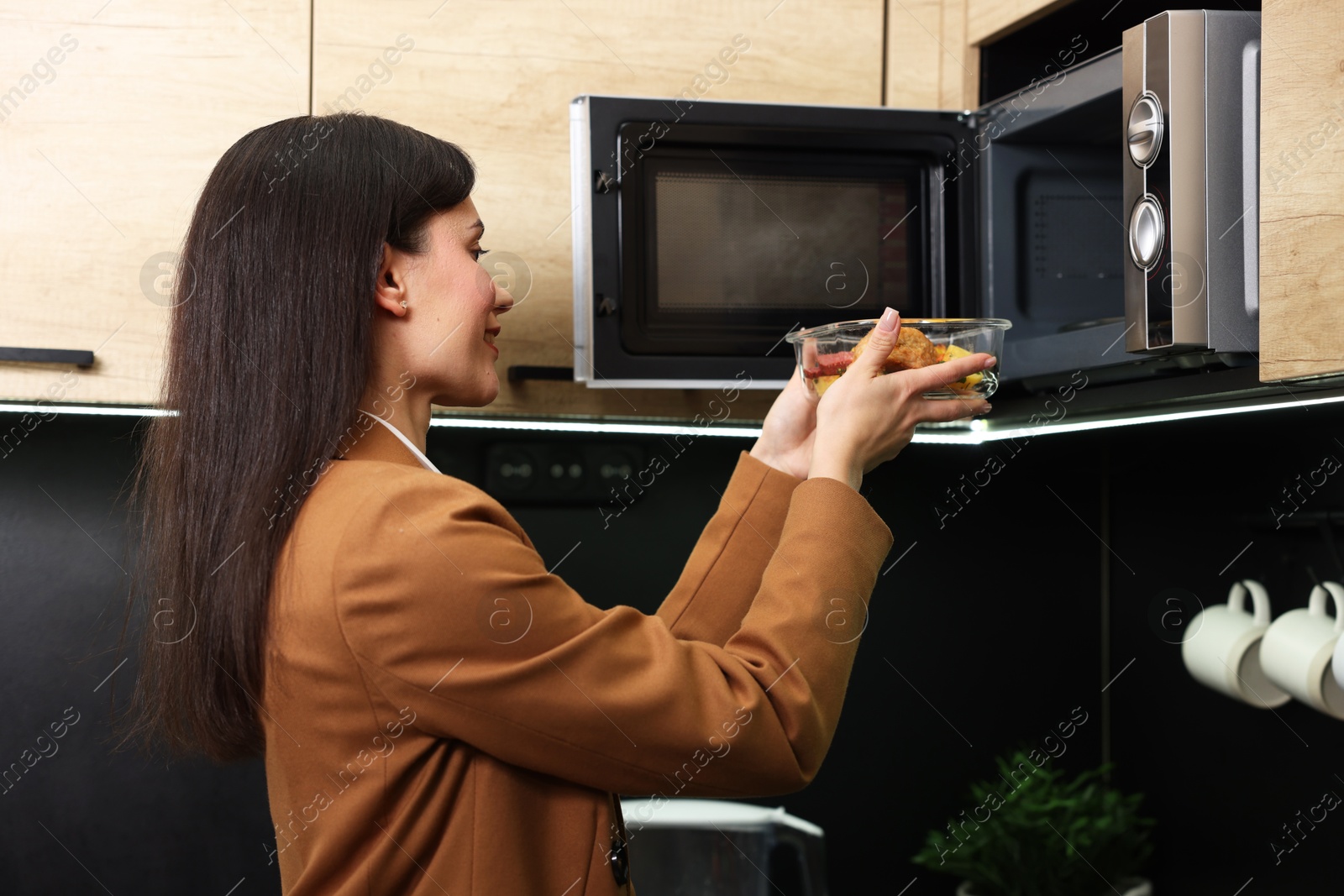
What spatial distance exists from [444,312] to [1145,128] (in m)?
0.52

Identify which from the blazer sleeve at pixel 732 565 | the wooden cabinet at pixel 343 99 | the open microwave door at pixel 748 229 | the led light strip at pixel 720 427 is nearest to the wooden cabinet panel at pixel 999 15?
the wooden cabinet at pixel 343 99

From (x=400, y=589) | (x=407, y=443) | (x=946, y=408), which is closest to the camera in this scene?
(x=400, y=589)

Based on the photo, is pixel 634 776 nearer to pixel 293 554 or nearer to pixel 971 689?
pixel 293 554

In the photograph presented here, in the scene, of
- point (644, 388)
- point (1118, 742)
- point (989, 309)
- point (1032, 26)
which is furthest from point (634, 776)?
point (1118, 742)

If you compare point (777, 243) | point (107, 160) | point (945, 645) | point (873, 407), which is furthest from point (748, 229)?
point (945, 645)

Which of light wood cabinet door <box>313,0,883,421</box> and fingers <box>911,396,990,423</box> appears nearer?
fingers <box>911,396,990,423</box>

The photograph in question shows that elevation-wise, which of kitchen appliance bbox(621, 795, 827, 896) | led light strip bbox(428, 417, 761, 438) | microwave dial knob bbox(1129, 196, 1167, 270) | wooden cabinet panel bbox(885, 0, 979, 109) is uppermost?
wooden cabinet panel bbox(885, 0, 979, 109)

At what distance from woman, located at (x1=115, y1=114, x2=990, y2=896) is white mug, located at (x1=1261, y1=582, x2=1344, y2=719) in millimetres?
546

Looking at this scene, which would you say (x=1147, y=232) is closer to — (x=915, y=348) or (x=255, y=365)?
(x=915, y=348)

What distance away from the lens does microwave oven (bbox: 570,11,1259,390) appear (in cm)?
109

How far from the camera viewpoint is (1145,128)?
35.6 inches

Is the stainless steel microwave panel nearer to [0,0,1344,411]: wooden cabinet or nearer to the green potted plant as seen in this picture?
[0,0,1344,411]: wooden cabinet

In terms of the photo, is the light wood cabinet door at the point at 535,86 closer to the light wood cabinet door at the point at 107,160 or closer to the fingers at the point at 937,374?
the light wood cabinet door at the point at 107,160

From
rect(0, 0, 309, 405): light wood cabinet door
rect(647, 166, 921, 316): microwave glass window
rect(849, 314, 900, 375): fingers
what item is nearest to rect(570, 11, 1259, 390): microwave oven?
rect(647, 166, 921, 316): microwave glass window
